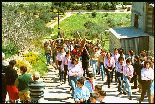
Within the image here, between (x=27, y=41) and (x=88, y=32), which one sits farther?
(x=88, y=32)

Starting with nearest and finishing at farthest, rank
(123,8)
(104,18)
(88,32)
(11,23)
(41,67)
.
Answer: (41,67) → (11,23) → (88,32) → (104,18) → (123,8)

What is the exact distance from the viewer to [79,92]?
27.1 feet

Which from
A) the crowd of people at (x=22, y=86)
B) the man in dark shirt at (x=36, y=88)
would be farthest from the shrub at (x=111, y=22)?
the man in dark shirt at (x=36, y=88)

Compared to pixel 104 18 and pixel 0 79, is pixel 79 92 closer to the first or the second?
pixel 0 79

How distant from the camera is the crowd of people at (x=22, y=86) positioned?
8602 mm

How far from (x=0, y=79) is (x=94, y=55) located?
18.3 feet

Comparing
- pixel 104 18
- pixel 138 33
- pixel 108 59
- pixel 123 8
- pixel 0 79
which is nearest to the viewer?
pixel 0 79

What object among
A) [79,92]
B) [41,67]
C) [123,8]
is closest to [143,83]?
[79,92]

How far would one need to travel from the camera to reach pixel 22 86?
8.95 metres

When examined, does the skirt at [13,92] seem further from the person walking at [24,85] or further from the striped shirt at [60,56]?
the striped shirt at [60,56]

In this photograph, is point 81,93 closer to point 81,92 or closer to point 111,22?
point 81,92

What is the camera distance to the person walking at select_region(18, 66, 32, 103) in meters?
8.85

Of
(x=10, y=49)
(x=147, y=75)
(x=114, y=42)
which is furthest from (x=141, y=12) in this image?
(x=147, y=75)

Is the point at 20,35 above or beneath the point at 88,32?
above
